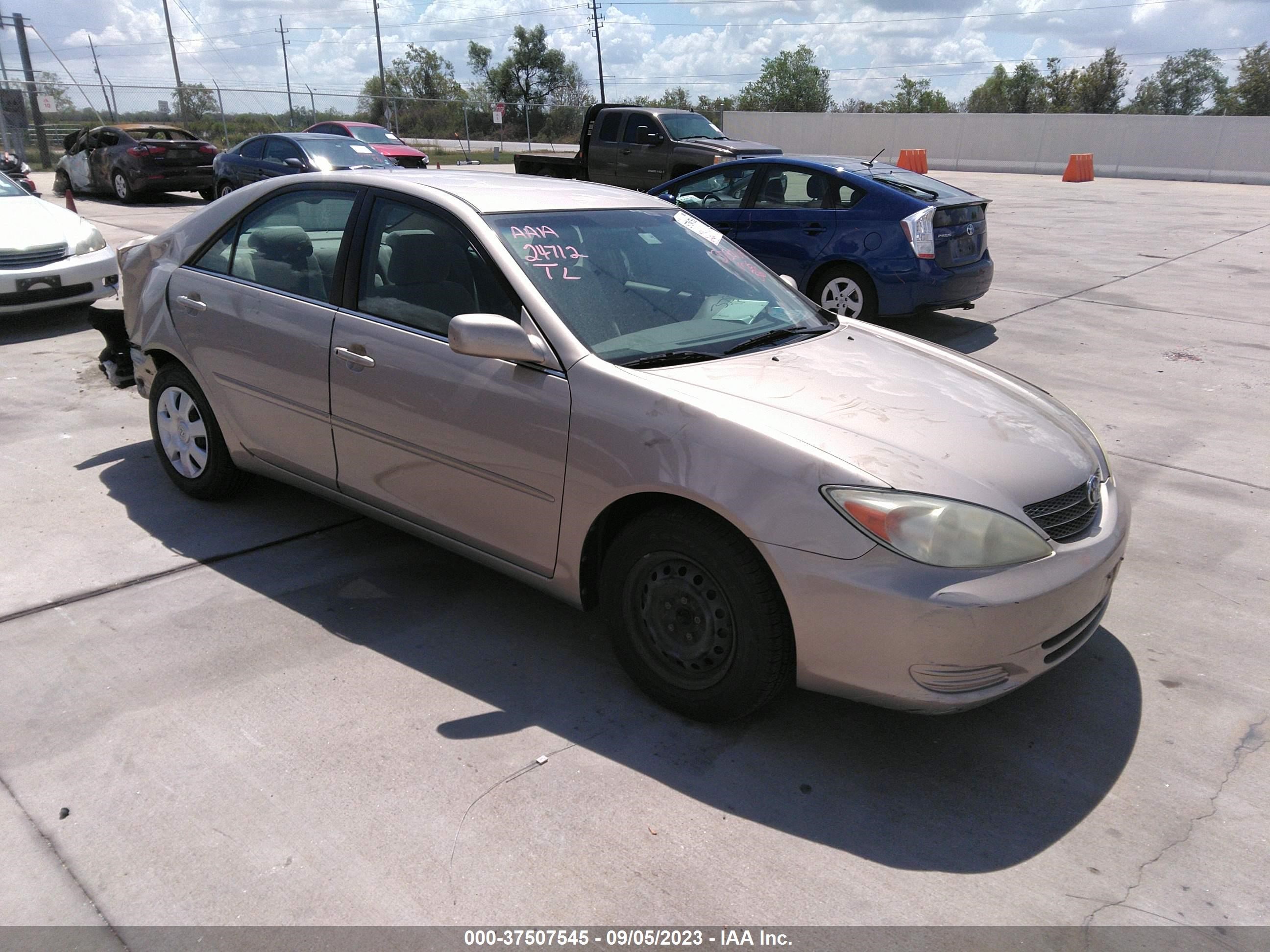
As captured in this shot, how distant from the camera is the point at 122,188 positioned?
734 inches

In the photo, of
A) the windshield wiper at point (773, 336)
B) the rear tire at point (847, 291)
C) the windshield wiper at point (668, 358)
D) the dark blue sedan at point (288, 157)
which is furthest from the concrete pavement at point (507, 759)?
the dark blue sedan at point (288, 157)

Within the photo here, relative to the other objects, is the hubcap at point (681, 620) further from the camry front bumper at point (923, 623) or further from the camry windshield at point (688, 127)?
the camry windshield at point (688, 127)

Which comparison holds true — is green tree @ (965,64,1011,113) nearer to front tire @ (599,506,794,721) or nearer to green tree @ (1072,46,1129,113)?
green tree @ (1072,46,1129,113)

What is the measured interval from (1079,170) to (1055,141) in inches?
208

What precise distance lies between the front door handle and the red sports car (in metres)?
16.1

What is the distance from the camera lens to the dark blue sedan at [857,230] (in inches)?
322

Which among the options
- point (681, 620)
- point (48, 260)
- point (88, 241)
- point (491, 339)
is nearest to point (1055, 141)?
point (88, 241)

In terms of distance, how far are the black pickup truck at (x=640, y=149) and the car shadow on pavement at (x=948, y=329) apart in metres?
5.97

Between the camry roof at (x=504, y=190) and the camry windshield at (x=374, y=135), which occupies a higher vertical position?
the camry windshield at (x=374, y=135)

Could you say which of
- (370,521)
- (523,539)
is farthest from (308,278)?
(523,539)

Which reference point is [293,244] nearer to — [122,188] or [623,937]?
[623,937]

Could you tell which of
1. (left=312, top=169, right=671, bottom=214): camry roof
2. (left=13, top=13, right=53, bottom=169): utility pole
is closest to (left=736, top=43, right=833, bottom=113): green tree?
(left=13, top=13, right=53, bottom=169): utility pole

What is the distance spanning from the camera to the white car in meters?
8.30

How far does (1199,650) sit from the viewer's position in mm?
3756
